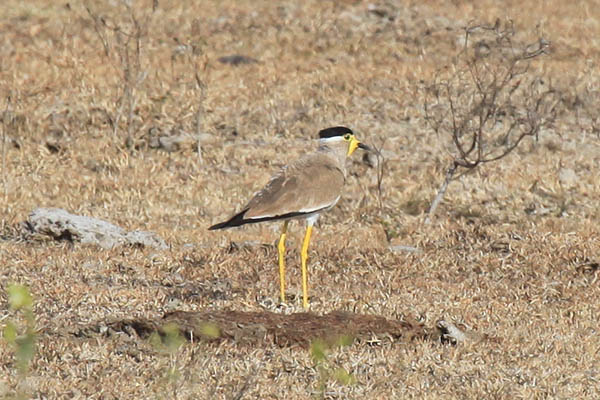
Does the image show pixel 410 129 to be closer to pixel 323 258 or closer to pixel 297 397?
pixel 323 258

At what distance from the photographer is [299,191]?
26.5ft

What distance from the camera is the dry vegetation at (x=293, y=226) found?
610cm

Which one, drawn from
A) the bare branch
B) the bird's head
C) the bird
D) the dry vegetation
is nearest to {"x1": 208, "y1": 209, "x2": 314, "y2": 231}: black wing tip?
the bird

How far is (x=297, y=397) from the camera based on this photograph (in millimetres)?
5574

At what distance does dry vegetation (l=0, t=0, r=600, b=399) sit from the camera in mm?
6102

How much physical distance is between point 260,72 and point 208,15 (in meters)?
3.43

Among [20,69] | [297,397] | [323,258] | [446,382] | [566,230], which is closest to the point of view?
[297,397]

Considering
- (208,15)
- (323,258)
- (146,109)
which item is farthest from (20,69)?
(323,258)

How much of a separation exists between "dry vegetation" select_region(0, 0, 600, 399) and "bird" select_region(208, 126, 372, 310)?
44 centimetres

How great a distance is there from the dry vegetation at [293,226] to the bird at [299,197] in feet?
1.44

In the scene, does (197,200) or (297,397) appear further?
(197,200)

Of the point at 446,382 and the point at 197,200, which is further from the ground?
the point at 446,382

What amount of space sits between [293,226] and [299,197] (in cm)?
347

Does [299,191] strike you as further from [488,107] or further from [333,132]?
[488,107]
